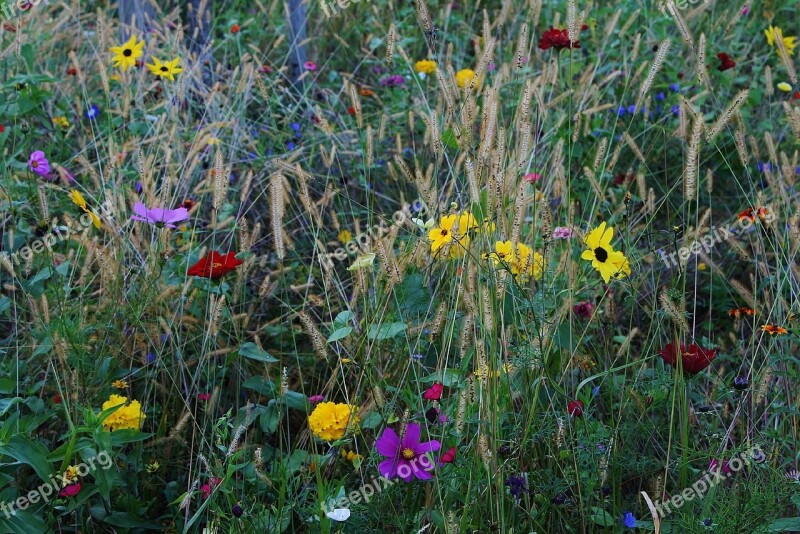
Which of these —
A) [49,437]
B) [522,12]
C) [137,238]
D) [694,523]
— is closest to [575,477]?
[694,523]

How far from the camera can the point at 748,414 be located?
6.60 ft

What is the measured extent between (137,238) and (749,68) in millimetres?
2808

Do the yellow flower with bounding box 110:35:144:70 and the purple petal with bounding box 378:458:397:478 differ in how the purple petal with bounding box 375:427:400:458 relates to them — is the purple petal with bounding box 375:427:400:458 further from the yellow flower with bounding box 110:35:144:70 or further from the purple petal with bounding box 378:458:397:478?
Result: the yellow flower with bounding box 110:35:144:70

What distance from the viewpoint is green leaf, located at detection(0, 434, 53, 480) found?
1.65m

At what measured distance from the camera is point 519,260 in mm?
1971

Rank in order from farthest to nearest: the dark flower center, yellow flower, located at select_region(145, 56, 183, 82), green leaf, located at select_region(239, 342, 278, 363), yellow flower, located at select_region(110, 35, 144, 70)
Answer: yellow flower, located at select_region(110, 35, 144, 70)
yellow flower, located at select_region(145, 56, 183, 82)
green leaf, located at select_region(239, 342, 278, 363)
the dark flower center


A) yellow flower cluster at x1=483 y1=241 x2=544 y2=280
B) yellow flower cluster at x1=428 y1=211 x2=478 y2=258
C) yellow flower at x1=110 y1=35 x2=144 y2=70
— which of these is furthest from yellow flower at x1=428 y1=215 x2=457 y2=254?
yellow flower at x1=110 y1=35 x2=144 y2=70

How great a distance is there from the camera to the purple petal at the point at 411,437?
168 centimetres

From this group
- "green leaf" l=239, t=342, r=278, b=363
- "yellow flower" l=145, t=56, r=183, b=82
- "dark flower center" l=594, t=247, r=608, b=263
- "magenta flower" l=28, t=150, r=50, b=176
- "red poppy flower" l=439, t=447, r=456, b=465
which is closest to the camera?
"red poppy flower" l=439, t=447, r=456, b=465

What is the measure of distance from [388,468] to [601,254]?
621 millimetres

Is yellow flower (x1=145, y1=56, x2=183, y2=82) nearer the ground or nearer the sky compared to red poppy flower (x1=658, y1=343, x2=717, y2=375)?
nearer the sky

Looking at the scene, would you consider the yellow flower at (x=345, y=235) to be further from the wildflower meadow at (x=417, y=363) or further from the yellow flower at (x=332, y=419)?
the yellow flower at (x=332, y=419)

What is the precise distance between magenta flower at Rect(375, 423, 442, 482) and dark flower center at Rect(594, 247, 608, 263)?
52 cm

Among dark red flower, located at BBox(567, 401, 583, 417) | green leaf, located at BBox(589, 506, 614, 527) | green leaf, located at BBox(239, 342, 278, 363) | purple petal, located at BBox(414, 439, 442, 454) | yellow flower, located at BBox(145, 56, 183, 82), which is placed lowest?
green leaf, located at BBox(589, 506, 614, 527)
